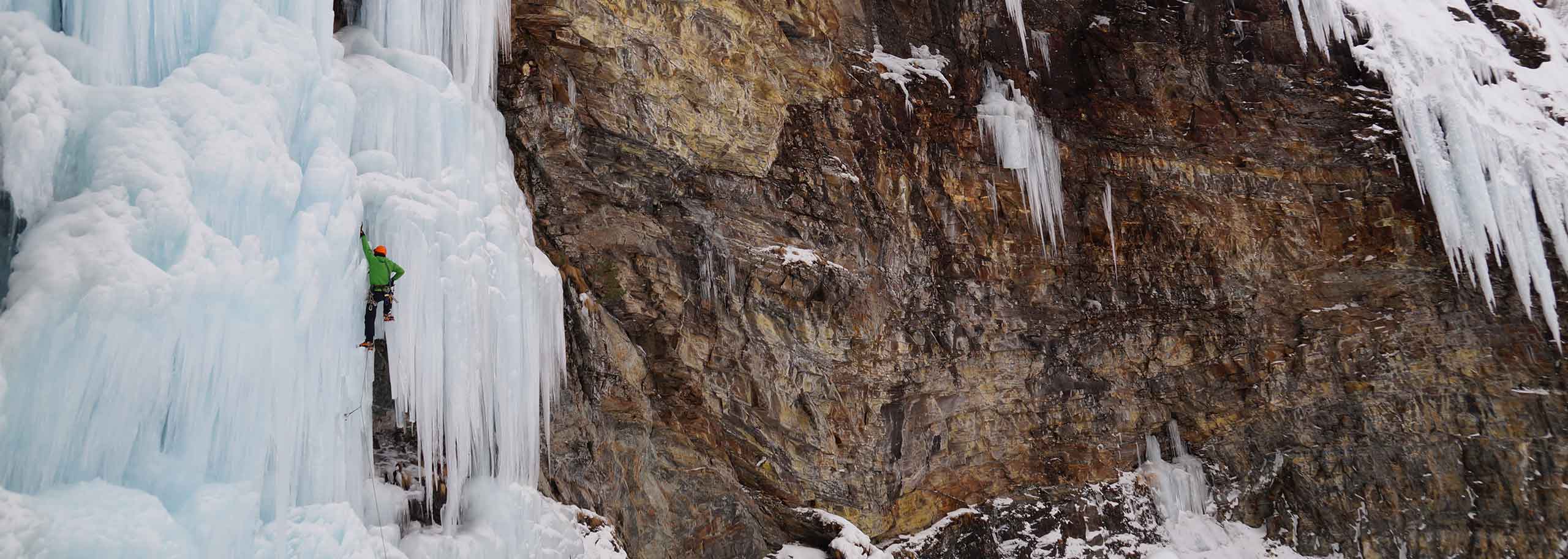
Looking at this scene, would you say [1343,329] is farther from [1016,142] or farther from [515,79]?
[515,79]

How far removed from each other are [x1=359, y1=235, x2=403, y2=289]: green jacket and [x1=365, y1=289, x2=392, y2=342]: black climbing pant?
46mm

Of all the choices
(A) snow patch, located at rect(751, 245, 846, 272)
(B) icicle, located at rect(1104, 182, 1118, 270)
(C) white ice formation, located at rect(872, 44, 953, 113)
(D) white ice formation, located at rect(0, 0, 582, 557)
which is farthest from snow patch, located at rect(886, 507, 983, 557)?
(D) white ice formation, located at rect(0, 0, 582, 557)

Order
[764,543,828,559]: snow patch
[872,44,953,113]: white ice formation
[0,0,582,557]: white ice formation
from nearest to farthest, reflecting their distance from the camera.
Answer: [0,0,582,557]: white ice formation < [764,543,828,559]: snow patch < [872,44,953,113]: white ice formation

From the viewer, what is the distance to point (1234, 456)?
13.7m

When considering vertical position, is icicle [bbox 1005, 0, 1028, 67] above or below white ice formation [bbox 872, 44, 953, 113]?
above

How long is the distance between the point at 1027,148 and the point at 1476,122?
230 inches

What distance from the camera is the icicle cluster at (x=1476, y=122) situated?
39.1ft

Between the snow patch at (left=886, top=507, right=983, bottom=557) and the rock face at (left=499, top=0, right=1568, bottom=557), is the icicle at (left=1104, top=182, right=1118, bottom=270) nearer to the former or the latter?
the rock face at (left=499, top=0, right=1568, bottom=557)

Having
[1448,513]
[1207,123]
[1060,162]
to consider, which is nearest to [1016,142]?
[1060,162]

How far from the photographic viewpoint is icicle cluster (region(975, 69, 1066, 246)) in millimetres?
12531

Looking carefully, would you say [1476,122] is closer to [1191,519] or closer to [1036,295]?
Answer: [1036,295]

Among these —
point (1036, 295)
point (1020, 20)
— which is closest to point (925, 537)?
point (1036, 295)

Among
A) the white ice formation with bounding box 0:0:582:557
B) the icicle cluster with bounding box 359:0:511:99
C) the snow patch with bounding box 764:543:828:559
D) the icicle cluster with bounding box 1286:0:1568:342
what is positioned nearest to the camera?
the white ice formation with bounding box 0:0:582:557

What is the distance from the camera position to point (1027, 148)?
497 inches
